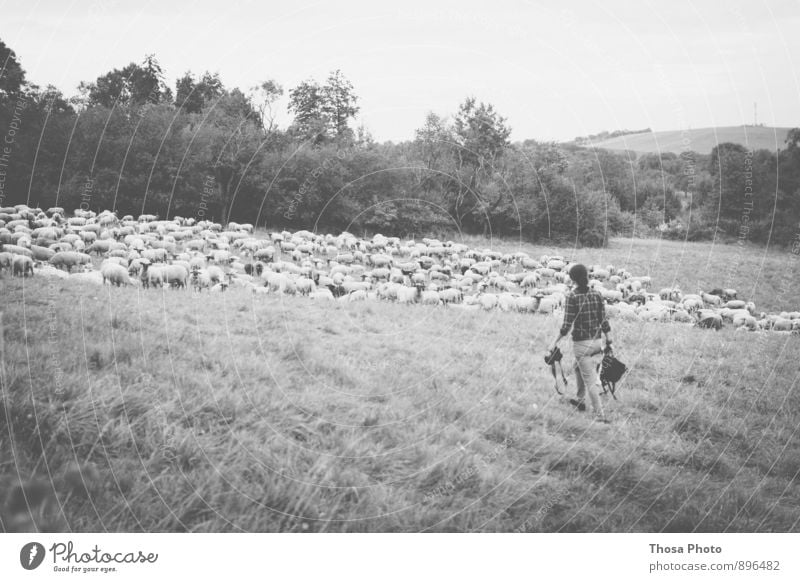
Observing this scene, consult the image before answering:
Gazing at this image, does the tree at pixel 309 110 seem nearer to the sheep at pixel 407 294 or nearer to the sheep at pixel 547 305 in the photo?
the sheep at pixel 407 294

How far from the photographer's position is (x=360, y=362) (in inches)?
268

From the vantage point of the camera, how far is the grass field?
3.48 meters

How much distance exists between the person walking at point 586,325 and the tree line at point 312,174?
50.1 ft

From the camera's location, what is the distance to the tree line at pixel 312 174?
22.2 m

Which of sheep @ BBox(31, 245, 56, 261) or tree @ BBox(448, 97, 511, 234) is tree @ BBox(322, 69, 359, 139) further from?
sheep @ BBox(31, 245, 56, 261)

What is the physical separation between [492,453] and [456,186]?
28.1 m

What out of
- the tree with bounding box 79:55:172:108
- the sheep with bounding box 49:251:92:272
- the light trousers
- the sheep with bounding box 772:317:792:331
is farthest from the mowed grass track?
the tree with bounding box 79:55:172:108

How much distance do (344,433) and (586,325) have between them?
352 cm

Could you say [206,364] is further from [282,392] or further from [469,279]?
[469,279]

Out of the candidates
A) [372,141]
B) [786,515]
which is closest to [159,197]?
[372,141]

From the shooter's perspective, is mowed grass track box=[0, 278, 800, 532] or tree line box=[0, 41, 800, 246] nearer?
mowed grass track box=[0, 278, 800, 532]

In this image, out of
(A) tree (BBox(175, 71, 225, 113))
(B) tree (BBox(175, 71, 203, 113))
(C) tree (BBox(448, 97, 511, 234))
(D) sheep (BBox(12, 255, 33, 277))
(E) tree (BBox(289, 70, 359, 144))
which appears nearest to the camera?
(D) sheep (BBox(12, 255, 33, 277))

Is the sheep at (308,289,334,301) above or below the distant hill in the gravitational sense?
below

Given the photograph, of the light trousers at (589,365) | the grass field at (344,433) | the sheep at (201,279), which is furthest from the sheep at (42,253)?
the light trousers at (589,365)
